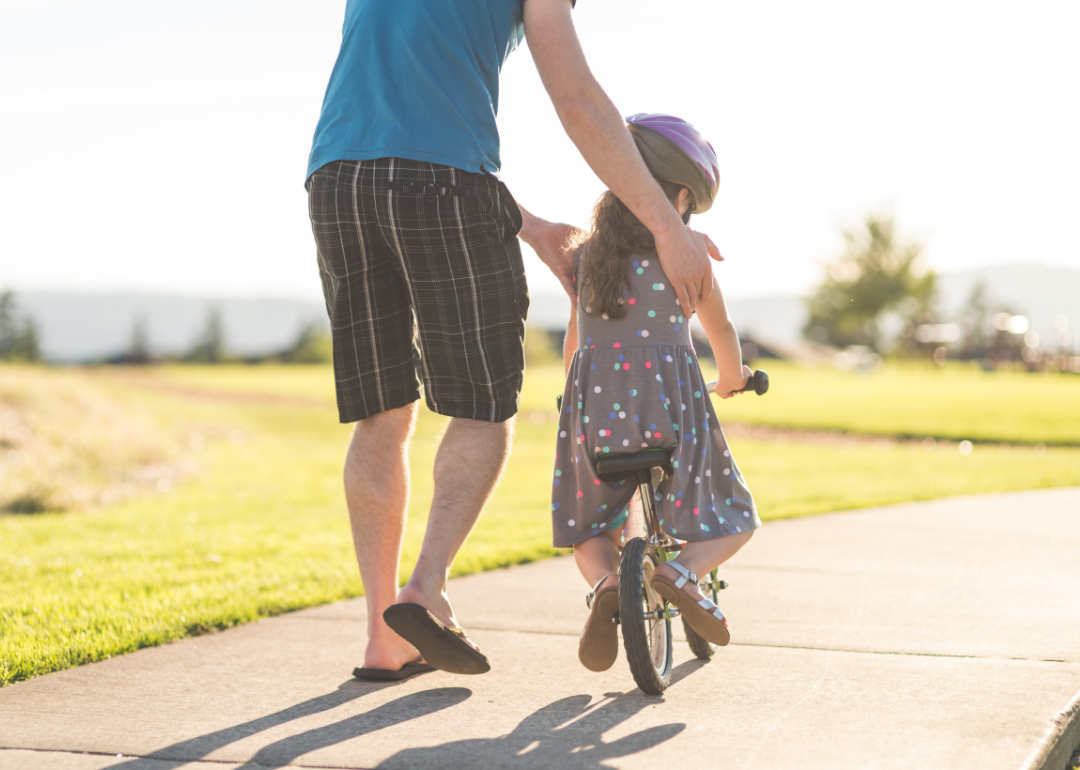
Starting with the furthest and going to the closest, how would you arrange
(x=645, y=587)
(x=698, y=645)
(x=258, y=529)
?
1. (x=258, y=529)
2. (x=698, y=645)
3. (x=645, y=587)

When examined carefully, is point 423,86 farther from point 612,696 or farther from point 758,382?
point 612,696

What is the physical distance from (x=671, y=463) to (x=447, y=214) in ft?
2.77

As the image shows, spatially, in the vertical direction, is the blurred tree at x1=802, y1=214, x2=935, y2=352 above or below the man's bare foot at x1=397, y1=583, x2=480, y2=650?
above

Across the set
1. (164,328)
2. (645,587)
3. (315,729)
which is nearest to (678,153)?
(645,587)

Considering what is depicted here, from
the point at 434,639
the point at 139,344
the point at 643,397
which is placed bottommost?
the point at 139,344

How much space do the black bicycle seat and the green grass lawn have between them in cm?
112

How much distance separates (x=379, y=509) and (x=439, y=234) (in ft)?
2.56

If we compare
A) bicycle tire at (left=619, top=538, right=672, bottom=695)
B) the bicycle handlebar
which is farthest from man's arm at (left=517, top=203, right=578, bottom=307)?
bicycle tire at (left=619, top=538, right=672, bottom=695)

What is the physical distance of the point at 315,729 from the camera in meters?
2.35

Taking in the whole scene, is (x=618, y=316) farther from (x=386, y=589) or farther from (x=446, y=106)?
(x=386, y=589)

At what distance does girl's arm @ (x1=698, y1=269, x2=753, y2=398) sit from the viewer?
2742 millimetres

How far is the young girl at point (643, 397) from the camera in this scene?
8.61 ft

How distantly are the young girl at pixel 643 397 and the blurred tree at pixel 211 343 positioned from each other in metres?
51.0

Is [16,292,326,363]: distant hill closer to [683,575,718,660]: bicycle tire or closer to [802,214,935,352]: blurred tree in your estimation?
[802,214,935,352]: blurred tree
